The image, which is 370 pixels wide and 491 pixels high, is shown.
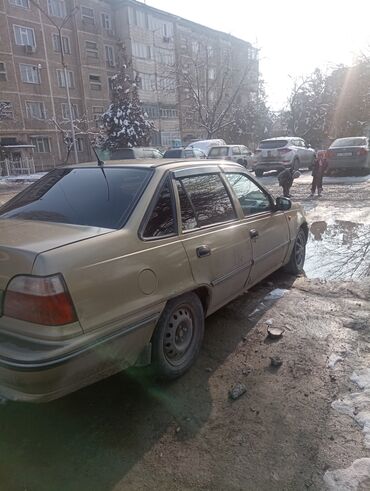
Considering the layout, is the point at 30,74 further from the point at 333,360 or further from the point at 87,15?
the point at 333,360

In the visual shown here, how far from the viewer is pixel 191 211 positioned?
3168 mm

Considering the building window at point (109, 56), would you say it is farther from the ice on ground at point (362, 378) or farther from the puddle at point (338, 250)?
the ice on ground at point (362, 378)

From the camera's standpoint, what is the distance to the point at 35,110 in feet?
116

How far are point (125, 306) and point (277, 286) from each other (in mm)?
2929

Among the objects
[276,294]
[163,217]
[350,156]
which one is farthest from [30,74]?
[163,217]

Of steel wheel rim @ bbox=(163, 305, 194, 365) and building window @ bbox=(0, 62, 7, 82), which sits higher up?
building window @ bbox=(0, 62, 7, 82)

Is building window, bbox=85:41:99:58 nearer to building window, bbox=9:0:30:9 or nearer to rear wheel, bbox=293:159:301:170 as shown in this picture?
building window, bbox=9:0:30:9

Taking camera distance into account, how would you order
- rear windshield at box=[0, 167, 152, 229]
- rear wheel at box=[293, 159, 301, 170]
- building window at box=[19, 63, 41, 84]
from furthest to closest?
building window at box=[19, 63, 41, 84], rear wheel at box=[293, 159, 301, 170], rear windshield at box=[0, 167, 152, 229]

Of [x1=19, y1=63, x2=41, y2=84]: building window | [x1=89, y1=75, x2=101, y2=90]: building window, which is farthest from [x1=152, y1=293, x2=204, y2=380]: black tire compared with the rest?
[x1=89, y1=75, x2=101, y2=90]: building window

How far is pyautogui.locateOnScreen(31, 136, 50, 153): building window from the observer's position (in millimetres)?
35375

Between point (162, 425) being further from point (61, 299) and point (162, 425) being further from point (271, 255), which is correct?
point (271, 255)

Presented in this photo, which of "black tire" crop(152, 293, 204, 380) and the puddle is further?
the puddle

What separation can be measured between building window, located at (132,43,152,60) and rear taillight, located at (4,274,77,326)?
45.7 meters

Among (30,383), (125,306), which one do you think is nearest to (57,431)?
(30,383)
